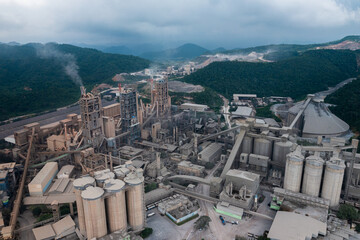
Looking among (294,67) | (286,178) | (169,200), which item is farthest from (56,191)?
(294,67)

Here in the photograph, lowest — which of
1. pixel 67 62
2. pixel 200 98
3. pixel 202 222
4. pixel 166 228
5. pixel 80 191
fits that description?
pixel 166 228

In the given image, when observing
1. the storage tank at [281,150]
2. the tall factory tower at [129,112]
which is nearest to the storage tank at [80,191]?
the tall factory tower at [129,112]

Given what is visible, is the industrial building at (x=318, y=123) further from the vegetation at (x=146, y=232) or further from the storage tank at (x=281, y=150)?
the vegetation at (x=146, y=232)

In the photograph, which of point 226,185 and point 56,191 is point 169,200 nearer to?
point 226,185

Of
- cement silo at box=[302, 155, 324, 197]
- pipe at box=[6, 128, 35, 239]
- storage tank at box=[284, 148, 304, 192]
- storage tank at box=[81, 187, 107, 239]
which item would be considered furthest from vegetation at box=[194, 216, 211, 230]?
pipe at box=[6, 128, 35, 239]

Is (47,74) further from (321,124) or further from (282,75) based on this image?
(321,124)

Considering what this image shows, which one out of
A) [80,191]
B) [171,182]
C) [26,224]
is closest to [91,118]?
[171,182]
